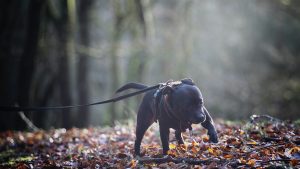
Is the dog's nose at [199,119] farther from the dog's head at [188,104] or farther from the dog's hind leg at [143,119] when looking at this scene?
the dog's hind leg at [143,119]

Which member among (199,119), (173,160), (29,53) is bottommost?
(173,160)

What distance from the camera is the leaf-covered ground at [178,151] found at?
644 cm

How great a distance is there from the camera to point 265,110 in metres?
25.2

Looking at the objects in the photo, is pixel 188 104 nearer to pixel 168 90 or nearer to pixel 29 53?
pixel 168 90

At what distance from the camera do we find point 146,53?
20922 mm

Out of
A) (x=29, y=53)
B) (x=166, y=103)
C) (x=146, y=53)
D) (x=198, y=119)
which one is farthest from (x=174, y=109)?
(x=146, y=53)

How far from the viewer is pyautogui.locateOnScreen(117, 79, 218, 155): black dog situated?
6.74 m

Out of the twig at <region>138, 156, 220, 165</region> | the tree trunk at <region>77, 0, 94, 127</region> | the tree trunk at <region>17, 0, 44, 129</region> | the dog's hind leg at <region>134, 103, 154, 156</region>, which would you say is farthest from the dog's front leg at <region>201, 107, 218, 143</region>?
the tree trunk at <region>77, 0, 94, 127</region>

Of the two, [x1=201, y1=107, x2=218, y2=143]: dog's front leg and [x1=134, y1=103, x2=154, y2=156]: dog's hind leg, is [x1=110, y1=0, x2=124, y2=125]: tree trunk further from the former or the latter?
[x1=201, y1=107, x2=218, y2=143]: dog's front leg

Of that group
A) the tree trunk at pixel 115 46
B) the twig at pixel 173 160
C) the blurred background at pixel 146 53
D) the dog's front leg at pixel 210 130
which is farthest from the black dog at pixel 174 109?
the tree trunk at pixel 115 46

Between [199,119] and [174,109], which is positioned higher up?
[174,109]

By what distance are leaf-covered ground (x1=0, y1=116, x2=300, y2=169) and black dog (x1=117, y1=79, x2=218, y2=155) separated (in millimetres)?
349

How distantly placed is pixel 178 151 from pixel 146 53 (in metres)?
14.0

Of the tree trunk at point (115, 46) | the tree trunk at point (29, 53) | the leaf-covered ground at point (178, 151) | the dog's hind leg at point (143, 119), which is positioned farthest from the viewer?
the tree trunk at point (115, 46)
